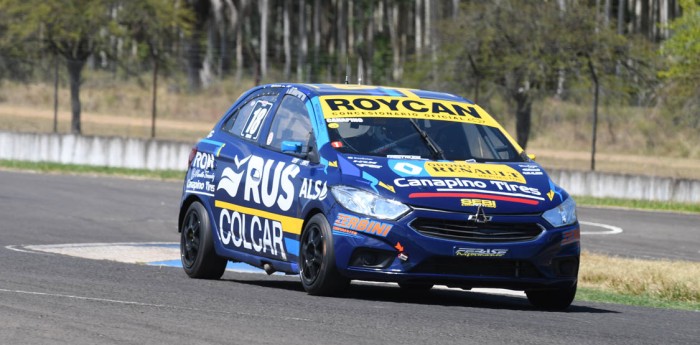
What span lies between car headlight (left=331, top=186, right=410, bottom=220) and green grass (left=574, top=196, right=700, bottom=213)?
17.4 m

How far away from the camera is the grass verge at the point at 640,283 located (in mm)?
11695

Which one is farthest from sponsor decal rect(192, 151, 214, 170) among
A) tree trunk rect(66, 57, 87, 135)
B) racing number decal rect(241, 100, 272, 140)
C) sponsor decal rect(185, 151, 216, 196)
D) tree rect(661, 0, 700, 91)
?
tree trunk rect(66, 57, 87, 135)

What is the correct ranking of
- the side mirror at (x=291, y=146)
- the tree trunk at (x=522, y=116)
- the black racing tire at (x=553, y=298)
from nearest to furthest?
the black racing tire at (x=553, y=298) → the side mirror at (x=291, y=146) → the tree trunk at (x=522, y=116)

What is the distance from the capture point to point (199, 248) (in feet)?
37.2

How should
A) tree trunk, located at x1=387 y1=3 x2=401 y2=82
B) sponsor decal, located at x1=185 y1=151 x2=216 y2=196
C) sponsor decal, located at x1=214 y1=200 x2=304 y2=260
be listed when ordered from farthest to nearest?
tree trunk, located at x1=387 y1=3 x2=401 y2=82, sponsor decal, located at x1=185 y1=151 x2=216 y2=196, sponsor decal, located at x1=214 y1=200 x2=304 y2=260

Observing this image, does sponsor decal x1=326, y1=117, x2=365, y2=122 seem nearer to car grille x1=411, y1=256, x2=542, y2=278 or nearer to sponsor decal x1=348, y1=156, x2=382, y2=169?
sponsor decal x1=348, y1=156, x2=382, y2=169

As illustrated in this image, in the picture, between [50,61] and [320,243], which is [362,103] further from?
[50,61]

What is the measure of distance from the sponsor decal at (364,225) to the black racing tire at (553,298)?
126cm

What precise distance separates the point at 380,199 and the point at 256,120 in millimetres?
2207

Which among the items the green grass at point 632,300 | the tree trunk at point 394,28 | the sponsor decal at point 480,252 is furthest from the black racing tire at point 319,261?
the tree trunk at point 394,28

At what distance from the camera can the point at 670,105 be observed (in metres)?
32.0

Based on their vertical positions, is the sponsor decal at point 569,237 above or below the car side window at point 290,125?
below

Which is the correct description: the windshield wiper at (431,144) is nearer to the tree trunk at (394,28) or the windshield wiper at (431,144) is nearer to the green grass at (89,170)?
the green grass at (89,170)

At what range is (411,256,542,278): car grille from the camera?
9.33 meters
